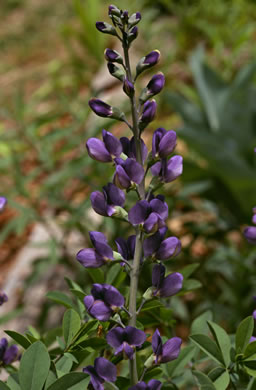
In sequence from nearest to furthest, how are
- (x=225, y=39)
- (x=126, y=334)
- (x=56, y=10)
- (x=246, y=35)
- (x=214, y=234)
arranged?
1. (x=126, y=334)
2. (x=214, y=234)
3. (x=246, y=35)
4. (x=225, y=39)
5. (x=56, y=10)

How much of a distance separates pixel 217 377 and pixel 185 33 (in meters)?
3.43

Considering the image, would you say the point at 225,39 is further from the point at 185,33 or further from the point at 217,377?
the point at 217,377

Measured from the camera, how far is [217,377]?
0.65m

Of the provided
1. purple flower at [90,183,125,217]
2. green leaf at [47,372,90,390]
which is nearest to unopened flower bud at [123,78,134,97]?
purple flower at [90,183,125,217]

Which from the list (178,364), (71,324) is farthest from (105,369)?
(178,364)

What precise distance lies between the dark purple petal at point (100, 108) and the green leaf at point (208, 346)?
1.01 feet

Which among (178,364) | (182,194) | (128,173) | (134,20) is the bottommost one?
(182,194)

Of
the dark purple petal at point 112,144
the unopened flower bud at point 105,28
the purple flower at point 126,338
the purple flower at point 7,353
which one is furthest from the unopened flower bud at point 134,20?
the purple flower at point 7,353

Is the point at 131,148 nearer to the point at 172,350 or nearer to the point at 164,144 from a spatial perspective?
the point at 164,144

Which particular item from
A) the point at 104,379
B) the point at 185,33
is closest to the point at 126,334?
the point at 104,379

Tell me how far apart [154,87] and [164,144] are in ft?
0.25

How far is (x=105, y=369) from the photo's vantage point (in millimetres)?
561

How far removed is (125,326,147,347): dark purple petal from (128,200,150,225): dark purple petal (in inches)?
4.9

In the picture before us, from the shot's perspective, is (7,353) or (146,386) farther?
(7,353)
